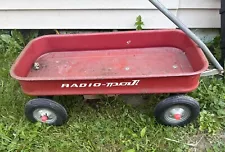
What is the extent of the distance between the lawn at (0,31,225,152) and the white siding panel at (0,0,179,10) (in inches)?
29.4

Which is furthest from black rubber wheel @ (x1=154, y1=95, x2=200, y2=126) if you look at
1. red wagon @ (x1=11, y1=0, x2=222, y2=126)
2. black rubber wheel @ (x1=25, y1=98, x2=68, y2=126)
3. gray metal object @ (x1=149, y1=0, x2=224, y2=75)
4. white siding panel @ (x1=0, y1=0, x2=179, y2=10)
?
white siding panel @ (x1=0, y1=0, x2=179, y2=10)

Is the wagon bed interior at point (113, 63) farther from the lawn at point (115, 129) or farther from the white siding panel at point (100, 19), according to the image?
the white siding panel at point (100, 19)

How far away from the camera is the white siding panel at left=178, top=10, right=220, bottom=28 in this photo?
2.80 m

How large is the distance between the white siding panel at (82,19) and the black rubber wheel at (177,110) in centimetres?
92

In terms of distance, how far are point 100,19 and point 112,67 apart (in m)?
0.59

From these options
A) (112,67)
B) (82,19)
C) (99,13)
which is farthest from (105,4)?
(112,67)

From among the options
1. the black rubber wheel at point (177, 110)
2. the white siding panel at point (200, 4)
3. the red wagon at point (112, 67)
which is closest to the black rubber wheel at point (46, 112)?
the red wagon at point (112, 67)

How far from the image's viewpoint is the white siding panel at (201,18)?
280cm

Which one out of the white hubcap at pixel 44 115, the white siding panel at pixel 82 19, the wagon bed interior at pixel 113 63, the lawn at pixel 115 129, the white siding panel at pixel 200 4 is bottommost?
the lawn at pixel 115 129

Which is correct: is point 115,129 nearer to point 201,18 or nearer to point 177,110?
point 177,110

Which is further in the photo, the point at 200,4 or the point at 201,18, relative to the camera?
the point at 201,18

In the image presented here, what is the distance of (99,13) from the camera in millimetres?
2830

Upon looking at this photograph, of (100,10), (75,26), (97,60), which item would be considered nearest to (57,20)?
(75,26)

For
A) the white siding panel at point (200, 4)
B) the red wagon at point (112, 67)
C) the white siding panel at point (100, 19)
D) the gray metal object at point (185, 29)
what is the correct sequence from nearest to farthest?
the gray metal object at point (185, 29) → the red wagon at point (112, 67) → the white siding panel at point (200, 4) → the white siding panel at point (100, 19)
